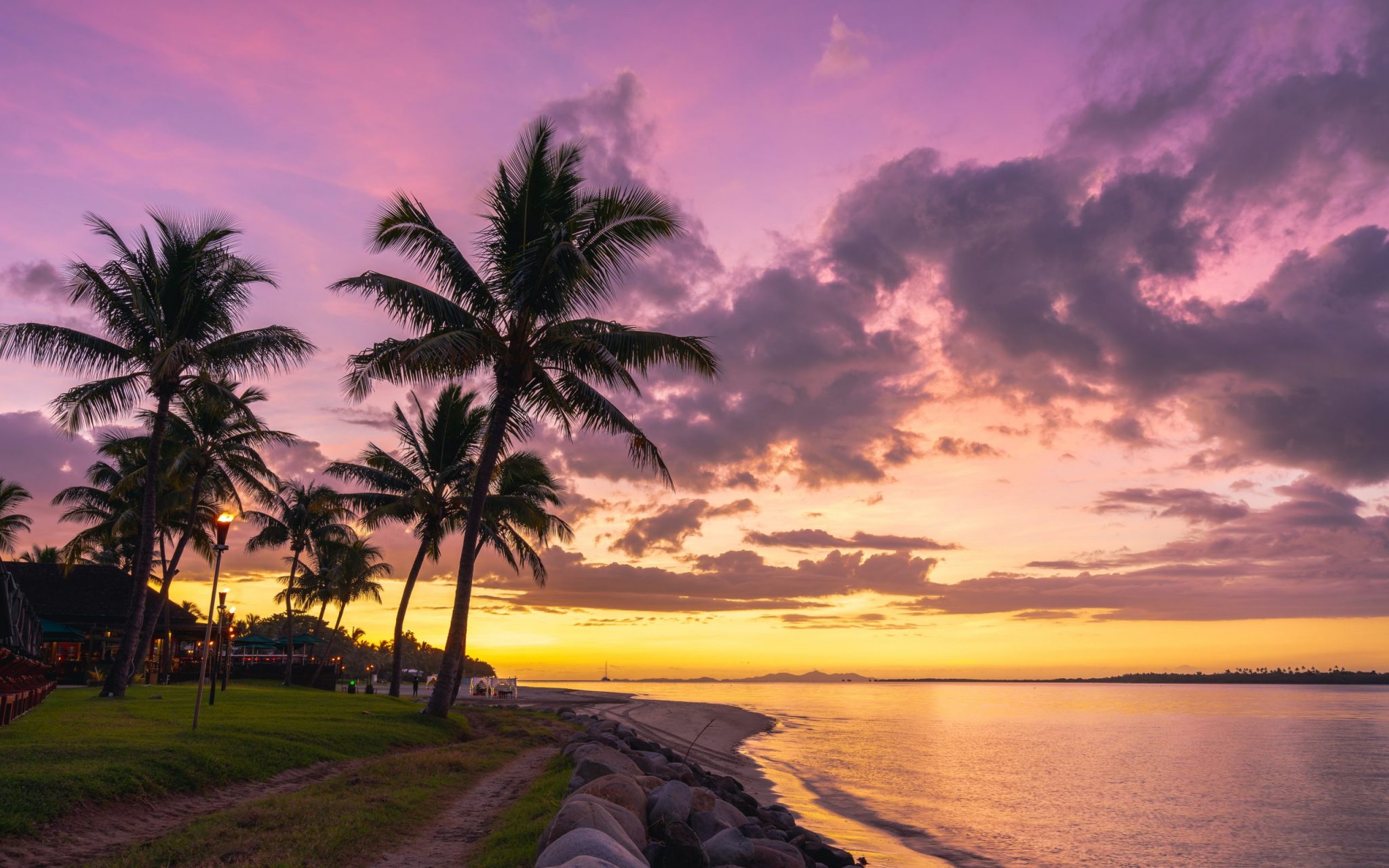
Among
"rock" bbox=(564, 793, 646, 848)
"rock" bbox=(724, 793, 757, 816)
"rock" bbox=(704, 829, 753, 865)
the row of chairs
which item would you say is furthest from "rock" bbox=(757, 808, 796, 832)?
the row of chairs

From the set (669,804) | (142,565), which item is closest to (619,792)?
(669,804)

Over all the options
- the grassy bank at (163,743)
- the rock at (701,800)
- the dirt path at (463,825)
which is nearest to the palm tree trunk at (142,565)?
the grassy bank at (163,743)

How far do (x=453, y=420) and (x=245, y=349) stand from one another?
8.98m

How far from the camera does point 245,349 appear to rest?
77.4ft

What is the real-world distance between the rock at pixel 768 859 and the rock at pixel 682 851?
3.70ft

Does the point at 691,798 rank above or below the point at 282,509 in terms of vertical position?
below

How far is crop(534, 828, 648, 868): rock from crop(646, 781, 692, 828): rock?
2924 mm

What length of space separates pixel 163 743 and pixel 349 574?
4063 centimetres

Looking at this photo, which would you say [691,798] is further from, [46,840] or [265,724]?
[265,724]

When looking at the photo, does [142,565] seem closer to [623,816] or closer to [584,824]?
[623,816]

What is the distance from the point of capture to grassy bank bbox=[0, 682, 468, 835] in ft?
30.6

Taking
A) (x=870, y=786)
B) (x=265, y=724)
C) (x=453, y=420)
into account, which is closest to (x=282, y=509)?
(x=453, y=420)

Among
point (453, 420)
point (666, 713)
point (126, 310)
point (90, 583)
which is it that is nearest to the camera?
point (126, 310)

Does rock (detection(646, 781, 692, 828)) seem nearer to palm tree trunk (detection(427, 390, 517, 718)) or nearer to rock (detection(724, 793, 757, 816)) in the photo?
rock (detection(724, 793, 757, 816))
